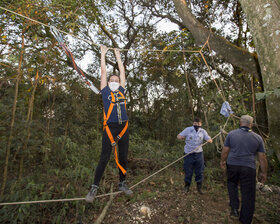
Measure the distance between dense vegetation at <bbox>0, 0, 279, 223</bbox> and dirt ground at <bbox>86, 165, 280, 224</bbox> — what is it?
563mm

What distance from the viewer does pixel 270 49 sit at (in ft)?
7.47

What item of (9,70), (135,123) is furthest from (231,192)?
Answer: (135,123)

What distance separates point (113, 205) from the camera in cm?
359

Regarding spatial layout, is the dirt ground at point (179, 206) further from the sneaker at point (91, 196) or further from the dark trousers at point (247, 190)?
the sneaker at point (91, 196)

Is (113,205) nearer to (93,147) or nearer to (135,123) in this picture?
(93,147)

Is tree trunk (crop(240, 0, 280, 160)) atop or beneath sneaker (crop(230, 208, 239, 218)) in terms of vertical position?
atop

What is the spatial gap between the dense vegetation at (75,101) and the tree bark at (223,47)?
0.43m

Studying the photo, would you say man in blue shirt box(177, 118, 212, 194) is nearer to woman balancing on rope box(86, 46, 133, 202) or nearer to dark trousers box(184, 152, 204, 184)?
dark trousers box(184, 152, 204, 184)

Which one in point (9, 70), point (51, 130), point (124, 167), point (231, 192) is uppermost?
point (9, 70)

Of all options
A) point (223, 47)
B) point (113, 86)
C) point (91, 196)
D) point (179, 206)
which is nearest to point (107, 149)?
point (91, 196)

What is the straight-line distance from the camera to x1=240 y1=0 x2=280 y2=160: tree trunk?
2217 mm

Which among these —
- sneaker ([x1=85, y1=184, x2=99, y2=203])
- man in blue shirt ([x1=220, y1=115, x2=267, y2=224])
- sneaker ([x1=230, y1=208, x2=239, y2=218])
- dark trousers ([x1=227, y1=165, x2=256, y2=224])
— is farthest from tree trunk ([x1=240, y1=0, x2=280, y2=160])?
sneaker ([x1=85, y1=184, x2=99, y2=203])

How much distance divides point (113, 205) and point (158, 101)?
6990 mm

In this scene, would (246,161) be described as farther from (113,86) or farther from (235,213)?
(113,86)
